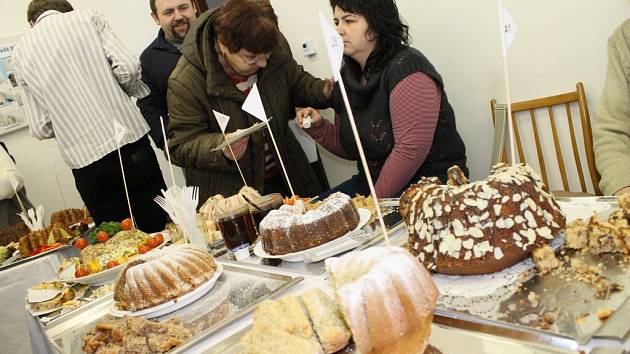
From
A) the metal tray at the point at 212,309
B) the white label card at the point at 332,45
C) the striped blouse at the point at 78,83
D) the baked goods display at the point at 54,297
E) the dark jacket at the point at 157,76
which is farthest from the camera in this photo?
the dark jacket at the point at 157,76

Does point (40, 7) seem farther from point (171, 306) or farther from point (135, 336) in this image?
point (135, 336)

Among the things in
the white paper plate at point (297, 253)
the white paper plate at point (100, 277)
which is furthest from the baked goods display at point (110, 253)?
the white paper plate at point (297, 253)

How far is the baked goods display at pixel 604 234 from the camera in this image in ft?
3.26

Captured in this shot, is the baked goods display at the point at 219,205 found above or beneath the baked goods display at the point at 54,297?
above

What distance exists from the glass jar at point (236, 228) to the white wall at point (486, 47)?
61.1 inches

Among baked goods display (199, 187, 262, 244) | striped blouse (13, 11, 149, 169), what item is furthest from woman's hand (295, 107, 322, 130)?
striped blouse (13, 11, 149, 169)

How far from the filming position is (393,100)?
2186mm

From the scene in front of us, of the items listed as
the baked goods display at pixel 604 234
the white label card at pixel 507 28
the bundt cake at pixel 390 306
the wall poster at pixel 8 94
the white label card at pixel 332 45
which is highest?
the wall poster at pixel 8 94

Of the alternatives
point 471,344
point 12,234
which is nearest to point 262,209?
point 471,344

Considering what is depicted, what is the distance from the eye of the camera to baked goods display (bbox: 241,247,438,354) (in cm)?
78

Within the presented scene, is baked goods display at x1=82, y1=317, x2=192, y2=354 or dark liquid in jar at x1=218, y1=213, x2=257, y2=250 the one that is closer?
baked goods display at x1=82, y1=317, x2=192, y2=354

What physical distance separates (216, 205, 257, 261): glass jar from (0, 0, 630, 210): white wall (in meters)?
1.55

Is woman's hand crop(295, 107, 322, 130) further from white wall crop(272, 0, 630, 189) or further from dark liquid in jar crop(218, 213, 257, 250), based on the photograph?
dark liquid in jar crop(218, 213, 257, 250)

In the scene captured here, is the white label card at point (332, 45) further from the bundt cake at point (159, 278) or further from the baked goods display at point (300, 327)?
the bundt cake at point (159, 278)
